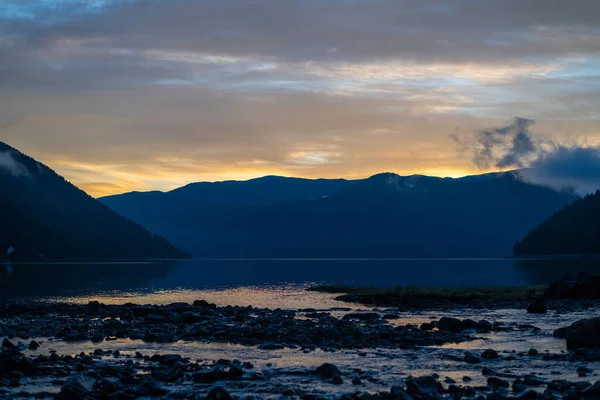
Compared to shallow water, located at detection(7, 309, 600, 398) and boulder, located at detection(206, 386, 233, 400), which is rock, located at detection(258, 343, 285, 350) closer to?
shallow water, located at detection(7, 309, 600, 398)

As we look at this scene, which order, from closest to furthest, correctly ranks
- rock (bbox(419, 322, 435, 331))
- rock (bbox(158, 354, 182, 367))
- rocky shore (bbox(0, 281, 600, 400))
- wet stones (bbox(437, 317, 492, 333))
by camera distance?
rocky shore (bbox(0, 281, 600, 400)), rock (bbox(158, 354, 182, 367)), wet stones (bbox(437, 317, 492, 333)), rock (bbox(419, 322, 435, 331))

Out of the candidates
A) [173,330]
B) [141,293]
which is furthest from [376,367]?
[141,293]

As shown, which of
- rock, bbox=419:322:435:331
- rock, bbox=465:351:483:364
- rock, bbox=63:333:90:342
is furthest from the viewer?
rock, bbox=419:322:435:331

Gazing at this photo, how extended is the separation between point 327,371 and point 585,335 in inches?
653

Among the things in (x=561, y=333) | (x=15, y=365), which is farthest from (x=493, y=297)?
(x=15, y=365)

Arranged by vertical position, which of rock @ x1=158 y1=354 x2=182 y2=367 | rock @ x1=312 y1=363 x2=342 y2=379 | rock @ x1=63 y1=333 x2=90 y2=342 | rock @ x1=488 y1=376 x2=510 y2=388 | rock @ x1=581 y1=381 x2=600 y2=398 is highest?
rock @ x1=581 y1=381 x2=600 y2=398

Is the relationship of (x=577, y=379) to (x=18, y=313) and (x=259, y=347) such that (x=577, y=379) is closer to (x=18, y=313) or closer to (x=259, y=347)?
(x=259, y=347)

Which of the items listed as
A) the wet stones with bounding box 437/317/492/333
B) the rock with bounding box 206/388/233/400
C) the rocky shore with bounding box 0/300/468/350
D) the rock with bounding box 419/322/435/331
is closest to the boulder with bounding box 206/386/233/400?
the rock with bounding box 206/388/233/400

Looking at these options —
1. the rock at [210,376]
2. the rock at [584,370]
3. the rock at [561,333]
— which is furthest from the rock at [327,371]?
the rock at [561,333]

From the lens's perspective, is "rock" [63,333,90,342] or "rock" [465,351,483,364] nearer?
"rock" [465,351,483,364]

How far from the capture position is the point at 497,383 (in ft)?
88.9

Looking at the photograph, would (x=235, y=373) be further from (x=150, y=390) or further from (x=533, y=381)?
(x=533, y=381)

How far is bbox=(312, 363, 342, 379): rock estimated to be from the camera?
29.4 m

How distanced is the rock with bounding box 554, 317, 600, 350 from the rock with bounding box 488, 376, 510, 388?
455 inches
